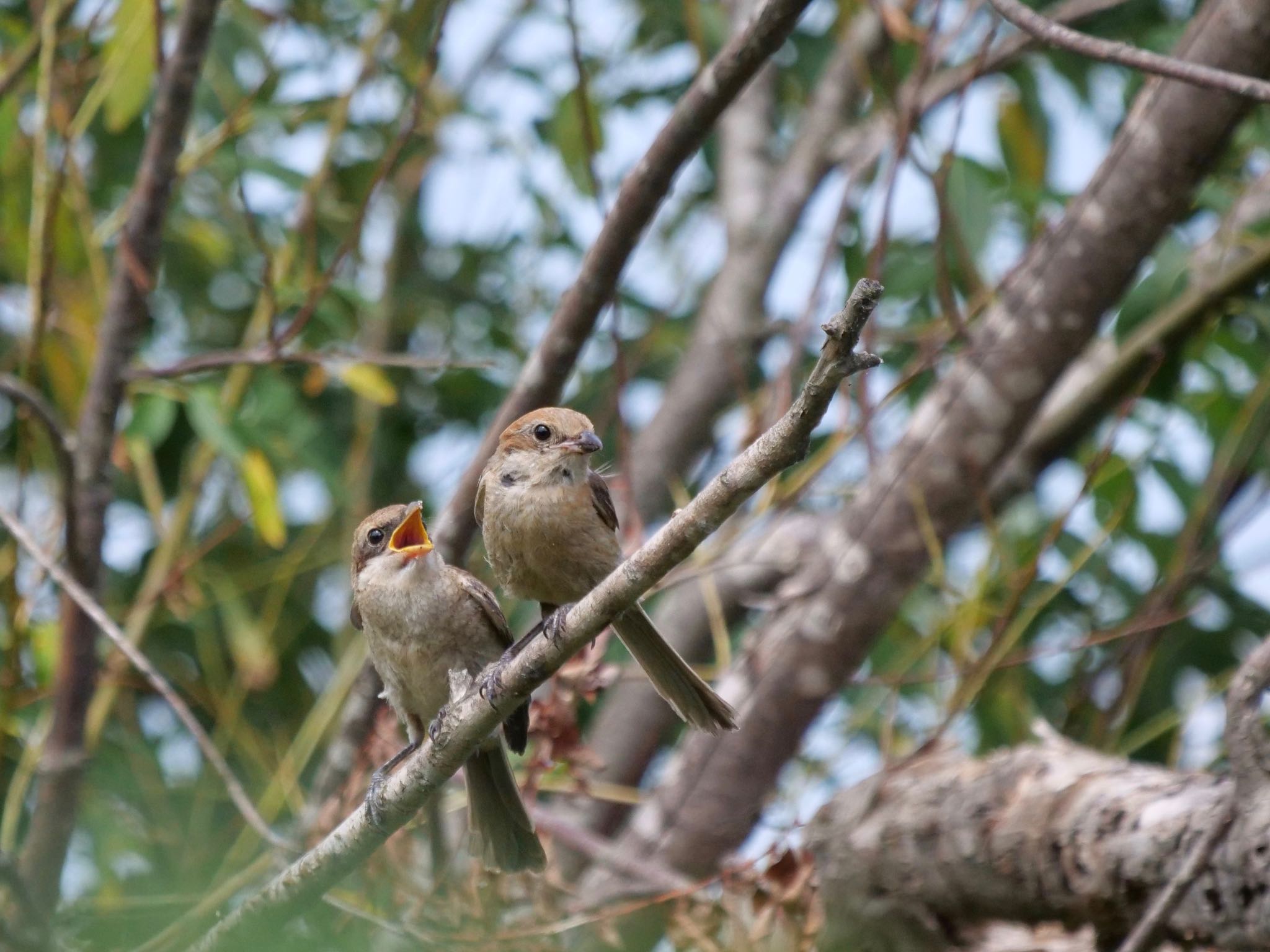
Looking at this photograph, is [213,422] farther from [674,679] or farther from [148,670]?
[674,679]

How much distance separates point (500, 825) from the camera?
3.82 metres

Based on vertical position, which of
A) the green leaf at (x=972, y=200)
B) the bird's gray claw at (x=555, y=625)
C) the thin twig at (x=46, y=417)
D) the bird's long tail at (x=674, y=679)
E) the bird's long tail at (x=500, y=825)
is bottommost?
the bird's long tail at (x=500, y=825)

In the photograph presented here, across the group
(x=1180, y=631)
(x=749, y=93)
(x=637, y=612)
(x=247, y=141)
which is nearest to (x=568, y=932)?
(x=637, y=612)

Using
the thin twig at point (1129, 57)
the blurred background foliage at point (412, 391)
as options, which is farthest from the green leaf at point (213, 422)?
the thin twig at point (1129, 57)

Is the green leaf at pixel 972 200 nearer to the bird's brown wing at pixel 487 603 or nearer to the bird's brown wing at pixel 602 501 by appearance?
the bird's brown wing at pixel 602 501

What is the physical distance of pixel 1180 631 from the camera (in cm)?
604

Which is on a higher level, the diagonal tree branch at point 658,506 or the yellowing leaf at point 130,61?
the yellowing leaf at point 130,61

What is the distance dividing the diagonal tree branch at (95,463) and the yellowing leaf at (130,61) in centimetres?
50

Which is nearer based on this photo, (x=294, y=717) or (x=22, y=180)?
(x=22, y=180)

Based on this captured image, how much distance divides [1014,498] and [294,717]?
3.32 m

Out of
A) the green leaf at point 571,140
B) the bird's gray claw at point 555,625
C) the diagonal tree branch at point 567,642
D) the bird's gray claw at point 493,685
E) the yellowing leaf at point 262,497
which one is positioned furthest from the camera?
the green leaf at point 571,140

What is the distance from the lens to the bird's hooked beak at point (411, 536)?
11.9 feet

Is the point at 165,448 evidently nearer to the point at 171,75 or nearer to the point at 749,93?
the point at 171,75

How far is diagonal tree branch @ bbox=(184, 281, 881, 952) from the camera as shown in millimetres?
2215
